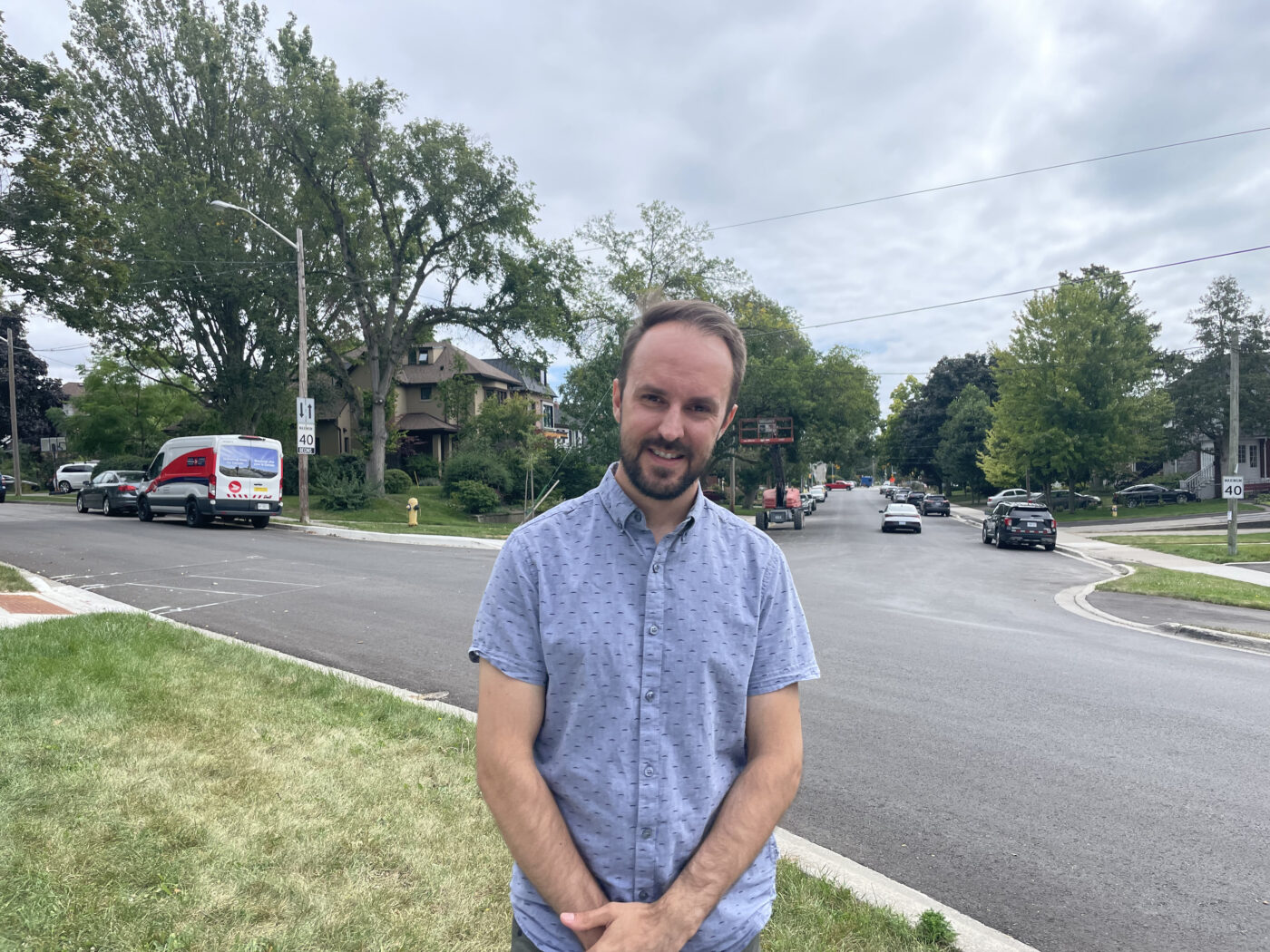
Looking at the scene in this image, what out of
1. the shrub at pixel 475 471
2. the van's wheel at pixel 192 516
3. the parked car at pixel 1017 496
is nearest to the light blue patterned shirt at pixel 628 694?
the van's wheel at pixel 192 516

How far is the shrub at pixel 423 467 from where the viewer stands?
158 feet

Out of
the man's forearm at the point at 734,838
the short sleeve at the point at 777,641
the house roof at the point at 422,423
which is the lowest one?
the man's forearm at the point at 734,838

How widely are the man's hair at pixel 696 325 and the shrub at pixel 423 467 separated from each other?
4691 cm

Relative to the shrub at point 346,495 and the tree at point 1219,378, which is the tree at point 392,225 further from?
the tree at point 1219,378

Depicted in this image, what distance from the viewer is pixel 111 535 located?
19.3m

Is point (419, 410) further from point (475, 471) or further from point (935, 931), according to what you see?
point (935, 931)

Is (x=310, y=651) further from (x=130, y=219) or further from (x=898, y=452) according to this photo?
(x=898, y=452)

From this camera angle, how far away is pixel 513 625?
1.73 m

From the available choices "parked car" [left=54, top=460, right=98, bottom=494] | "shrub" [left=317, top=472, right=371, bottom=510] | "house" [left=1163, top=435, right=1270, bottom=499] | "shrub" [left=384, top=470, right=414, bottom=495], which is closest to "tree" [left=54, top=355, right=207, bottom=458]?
"parked car" [left=54, top=460, right=98, bottom=494]

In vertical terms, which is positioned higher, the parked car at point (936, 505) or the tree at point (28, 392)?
the tree at point (28, 392)

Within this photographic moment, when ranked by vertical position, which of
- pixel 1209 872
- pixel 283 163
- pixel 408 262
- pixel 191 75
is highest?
pixel 191 75

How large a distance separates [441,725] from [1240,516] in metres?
39.1

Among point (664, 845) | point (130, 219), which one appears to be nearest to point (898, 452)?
point (130, 219)

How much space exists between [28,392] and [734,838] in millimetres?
64712
